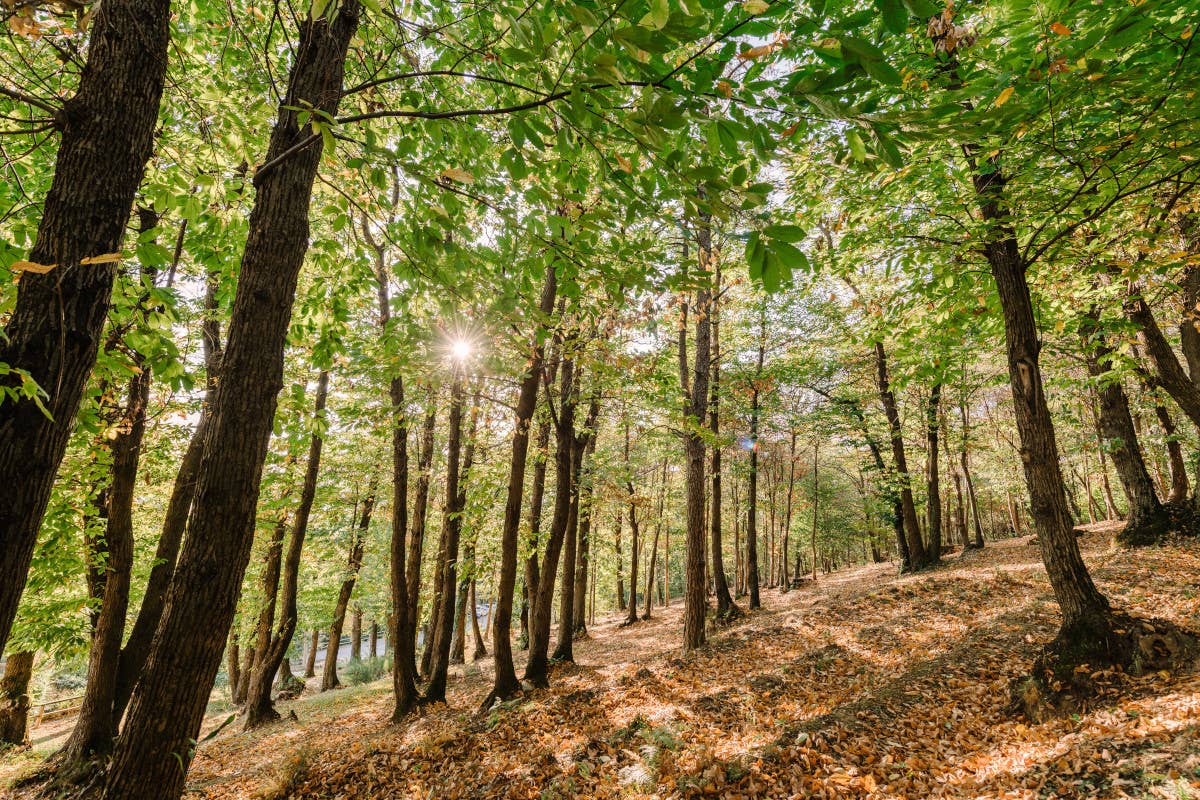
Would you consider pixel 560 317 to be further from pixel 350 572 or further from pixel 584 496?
pixel 350 572

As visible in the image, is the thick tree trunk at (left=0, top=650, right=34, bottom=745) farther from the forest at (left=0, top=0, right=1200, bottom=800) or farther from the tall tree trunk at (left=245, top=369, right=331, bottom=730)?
the tall tree trunk at (left=245, top=369, right=331, bottom=730)

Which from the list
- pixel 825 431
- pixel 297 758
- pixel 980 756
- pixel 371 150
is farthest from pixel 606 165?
pixel 825 431

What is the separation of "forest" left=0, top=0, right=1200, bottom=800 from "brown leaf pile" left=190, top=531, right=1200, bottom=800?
0.06 meters

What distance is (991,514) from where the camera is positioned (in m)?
50.6

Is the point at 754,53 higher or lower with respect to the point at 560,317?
lower

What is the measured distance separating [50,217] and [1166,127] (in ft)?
22.0

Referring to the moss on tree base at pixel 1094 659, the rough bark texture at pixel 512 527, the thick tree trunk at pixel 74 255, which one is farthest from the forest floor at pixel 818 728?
the thick tree trunk at pixel 74 255

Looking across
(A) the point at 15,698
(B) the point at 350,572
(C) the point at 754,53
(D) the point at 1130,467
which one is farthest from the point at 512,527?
(D) the point at 1130,467

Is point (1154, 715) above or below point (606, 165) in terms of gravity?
below

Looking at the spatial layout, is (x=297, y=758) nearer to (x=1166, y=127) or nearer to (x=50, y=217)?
(x=50, y=217)

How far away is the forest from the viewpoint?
1.95 m

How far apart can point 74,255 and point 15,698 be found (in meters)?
17.7

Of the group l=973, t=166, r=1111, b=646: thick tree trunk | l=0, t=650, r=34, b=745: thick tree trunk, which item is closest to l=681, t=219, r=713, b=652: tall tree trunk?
l=973, t=166, r=1111, b=646: thick tree trunk

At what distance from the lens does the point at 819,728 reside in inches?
→ 211
